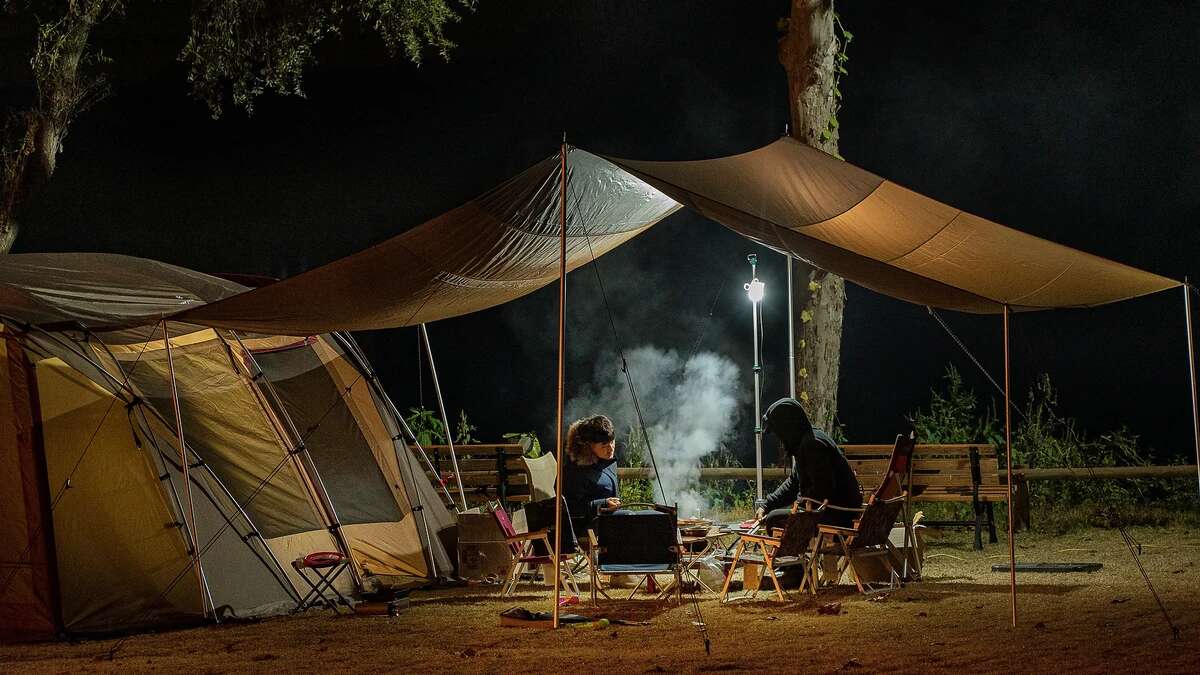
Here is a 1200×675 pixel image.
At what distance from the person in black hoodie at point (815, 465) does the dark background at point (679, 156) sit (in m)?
8.44

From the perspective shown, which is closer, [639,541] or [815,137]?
[639,541]

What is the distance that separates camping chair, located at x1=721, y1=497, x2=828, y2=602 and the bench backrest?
223cm

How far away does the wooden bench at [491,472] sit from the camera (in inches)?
406

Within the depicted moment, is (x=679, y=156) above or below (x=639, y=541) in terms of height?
above

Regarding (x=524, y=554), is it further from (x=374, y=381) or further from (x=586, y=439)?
(x=374, y=381)

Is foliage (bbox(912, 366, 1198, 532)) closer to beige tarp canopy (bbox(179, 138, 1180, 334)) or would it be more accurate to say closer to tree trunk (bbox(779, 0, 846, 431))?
tree trunk (bbox(779, 0, 846, 431))

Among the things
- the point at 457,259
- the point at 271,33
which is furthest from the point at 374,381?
the point at 271,33

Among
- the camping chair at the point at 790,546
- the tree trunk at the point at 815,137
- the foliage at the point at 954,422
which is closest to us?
the camping chair at the point at 790,546

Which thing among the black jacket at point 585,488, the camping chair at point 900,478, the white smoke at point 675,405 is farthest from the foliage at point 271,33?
the camping chair at point 900,478

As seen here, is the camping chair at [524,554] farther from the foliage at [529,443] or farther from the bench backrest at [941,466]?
the foliage at [529,443]

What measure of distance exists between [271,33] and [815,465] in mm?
8606

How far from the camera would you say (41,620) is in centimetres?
637

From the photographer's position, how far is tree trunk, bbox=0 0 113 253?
12.0m

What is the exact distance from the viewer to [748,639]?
5.75 m
